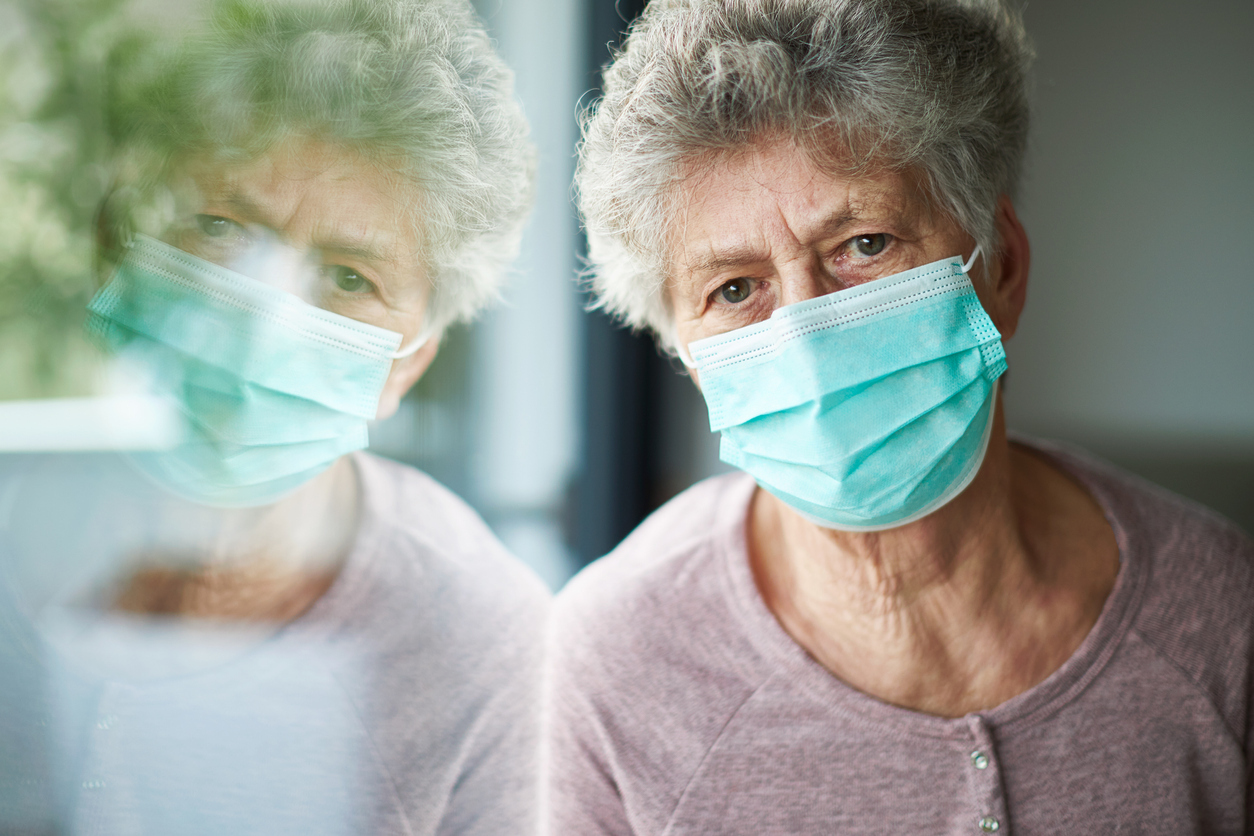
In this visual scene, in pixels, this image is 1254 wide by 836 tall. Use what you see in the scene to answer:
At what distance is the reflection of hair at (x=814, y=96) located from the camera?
874 millimetres

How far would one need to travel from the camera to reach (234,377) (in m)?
0.77

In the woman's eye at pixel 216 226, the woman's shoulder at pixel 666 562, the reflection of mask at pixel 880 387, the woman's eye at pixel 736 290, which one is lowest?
the woman's shoulder at pixel 666 562

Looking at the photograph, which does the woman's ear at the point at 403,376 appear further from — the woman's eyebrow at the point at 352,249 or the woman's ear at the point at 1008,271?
the woman's ear at the point at 1008,271

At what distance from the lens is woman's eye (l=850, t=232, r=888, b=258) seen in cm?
89

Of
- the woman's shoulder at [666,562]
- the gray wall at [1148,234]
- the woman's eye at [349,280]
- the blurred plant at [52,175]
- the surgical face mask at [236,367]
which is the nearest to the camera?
the blurred plant at [52,175]

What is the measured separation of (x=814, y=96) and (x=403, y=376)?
1.93 ft

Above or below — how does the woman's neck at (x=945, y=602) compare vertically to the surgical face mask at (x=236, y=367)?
below

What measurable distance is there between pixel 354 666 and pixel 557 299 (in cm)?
60

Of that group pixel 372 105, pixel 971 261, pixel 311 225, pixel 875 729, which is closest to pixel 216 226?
pixel 311 225

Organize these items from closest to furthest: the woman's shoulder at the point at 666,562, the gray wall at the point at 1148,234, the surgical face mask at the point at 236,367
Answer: the surgical face mask at the point at 236,367
the woman's shoulder at the point at 666,562
the gray wall at the point at 1148,234

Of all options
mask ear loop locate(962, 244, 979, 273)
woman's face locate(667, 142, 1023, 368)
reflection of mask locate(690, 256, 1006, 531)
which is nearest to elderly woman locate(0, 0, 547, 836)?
woman's face locate(667, 142, 1023, 368)

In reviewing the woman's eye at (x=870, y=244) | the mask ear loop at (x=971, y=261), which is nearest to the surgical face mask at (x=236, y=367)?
the woman's eye at (x=870, y=244)

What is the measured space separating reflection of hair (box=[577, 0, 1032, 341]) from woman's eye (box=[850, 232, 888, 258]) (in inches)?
3.3

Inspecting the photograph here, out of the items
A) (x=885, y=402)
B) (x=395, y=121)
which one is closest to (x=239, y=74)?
(x=395, y=121)
